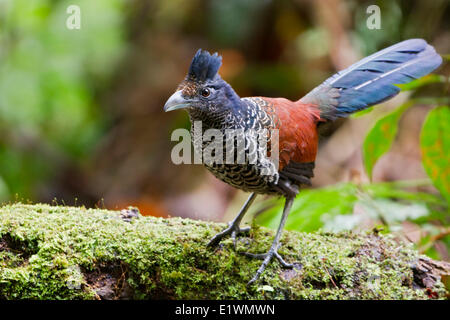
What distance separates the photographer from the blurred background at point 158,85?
5.73m

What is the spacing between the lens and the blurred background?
5730mm

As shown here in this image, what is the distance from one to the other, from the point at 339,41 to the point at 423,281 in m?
4.99

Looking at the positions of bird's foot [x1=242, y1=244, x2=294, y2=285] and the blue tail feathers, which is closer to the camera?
bird's foot [x1=242, y1=244, x2=294, y2=285]

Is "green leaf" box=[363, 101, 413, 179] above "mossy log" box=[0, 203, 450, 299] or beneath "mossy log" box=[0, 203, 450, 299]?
above

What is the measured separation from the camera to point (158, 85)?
8133mm

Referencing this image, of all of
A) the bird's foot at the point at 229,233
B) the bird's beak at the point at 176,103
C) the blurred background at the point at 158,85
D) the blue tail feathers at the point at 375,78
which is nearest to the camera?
the bird's beak at the point at 176,103

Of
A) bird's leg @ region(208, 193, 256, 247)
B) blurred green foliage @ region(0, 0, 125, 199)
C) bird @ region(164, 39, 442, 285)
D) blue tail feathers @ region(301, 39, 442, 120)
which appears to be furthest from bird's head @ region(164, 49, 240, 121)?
blurred green foliage @ region(0, 0, 125, 199)

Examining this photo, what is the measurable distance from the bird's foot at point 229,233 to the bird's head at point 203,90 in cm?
79

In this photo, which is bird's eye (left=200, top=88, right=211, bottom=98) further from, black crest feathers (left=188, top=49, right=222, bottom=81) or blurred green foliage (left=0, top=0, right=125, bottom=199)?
blurred green foliage (left=0, top=0, right=125, bottom=199)

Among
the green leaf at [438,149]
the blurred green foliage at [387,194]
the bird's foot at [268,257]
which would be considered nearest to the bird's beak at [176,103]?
the bird's foot at [268,257]

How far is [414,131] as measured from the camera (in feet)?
23.4

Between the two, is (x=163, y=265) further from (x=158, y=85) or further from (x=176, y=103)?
(x=158, y=85)

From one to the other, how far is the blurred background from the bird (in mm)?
1099

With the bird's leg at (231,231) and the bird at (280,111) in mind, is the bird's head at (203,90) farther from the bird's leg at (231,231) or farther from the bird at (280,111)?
the bird's leg at (231,231)
